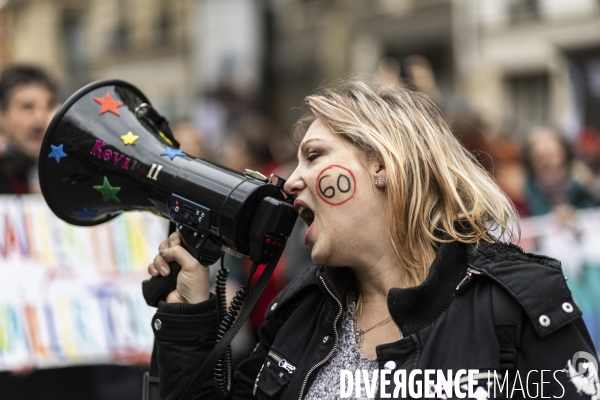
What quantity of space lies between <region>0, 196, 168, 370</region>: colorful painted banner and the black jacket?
5.32 ft

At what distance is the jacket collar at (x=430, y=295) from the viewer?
1783 millimetres

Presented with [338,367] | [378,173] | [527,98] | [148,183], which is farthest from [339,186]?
[527,98]

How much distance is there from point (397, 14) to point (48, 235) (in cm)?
1884

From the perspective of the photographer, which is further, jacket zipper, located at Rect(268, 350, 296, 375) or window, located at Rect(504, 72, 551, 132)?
window, located at Rect(504, 72, 551, 132)

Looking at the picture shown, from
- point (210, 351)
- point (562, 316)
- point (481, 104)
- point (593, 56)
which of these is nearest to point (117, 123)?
point (210, 351)

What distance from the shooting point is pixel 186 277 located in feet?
7.00

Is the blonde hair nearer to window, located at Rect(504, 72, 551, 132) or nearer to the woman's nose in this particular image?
the woman's nose

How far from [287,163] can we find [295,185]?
11.7ft

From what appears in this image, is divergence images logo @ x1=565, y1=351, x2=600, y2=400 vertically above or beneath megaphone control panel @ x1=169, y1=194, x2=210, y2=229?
beneath

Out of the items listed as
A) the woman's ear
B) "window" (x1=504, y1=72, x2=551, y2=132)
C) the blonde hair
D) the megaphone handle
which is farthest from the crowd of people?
"window" (x1=504, y1=72, x2=551, y2=132)

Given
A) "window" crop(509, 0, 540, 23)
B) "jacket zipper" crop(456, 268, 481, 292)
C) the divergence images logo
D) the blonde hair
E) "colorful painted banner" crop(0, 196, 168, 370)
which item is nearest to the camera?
the divergence images logo

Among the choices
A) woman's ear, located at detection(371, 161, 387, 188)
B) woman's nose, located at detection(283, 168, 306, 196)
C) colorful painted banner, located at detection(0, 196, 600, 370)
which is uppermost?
woman's ear, located at detection(371, 161, 387, 188)

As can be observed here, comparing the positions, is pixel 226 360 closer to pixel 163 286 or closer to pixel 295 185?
pixel 163 286

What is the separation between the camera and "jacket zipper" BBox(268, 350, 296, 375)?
1.98m
